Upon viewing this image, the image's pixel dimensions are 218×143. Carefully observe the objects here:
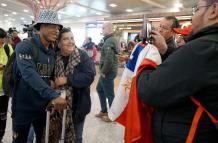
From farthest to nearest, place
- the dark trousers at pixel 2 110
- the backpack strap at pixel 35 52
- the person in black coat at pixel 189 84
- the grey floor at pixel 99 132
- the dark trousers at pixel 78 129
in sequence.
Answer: the grey floor at pixel 99 132 < the dark trousers at pixel 2 110 < the dark trousers at pixel 78 129 < the backpack strap at pixel 35 52 < the person in black coat at pixel 189 84

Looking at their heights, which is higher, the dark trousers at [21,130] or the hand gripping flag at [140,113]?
the hand gripping flag at [140,113]

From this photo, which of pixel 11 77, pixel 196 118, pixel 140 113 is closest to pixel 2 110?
pixel 11 77

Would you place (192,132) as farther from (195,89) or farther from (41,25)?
(41,25)

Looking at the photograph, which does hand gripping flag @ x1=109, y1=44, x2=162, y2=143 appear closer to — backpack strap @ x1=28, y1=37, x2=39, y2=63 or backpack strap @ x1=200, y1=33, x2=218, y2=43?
backpack strap @ x1=200, y1=33, x2=218, y2=43

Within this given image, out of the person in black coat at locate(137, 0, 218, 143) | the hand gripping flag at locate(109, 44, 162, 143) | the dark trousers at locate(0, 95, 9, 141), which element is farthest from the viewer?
the dark trousers at locate(0, 95, 9, 141)

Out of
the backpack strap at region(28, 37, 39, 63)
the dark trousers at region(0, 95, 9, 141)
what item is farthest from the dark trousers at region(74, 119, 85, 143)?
the dark trousers at region(0, 95, 9, 141)

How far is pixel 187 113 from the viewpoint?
111 centimetres

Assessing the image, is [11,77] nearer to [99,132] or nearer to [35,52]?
[35,52]

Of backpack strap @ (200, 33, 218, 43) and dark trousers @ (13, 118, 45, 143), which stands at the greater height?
backpack strap @ (200, 33, 218, 43)

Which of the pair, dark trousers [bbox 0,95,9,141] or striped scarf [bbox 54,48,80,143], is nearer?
striped scarf [bbox 54,48,80,143]

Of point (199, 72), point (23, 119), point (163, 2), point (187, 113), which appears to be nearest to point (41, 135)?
point (23, 119)

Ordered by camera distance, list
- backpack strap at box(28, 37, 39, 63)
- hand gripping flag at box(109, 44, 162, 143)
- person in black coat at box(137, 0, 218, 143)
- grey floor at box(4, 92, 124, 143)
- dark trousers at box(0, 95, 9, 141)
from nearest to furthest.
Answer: person in black coat at box(137, 0, 218, 143), hand gripping flag at box(109, 44, 162, 143), backpack strap at box(28, 37, 39, 63), dark trousers at box(0, 95, 9, 141), grey floor at box(4, 92, 124, 143)

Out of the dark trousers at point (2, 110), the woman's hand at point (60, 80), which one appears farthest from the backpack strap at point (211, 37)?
the dark trousers at point (2, 110)

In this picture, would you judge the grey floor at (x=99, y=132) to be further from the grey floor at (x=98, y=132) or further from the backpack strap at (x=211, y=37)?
the backpack strap at (x=211, y=37)
